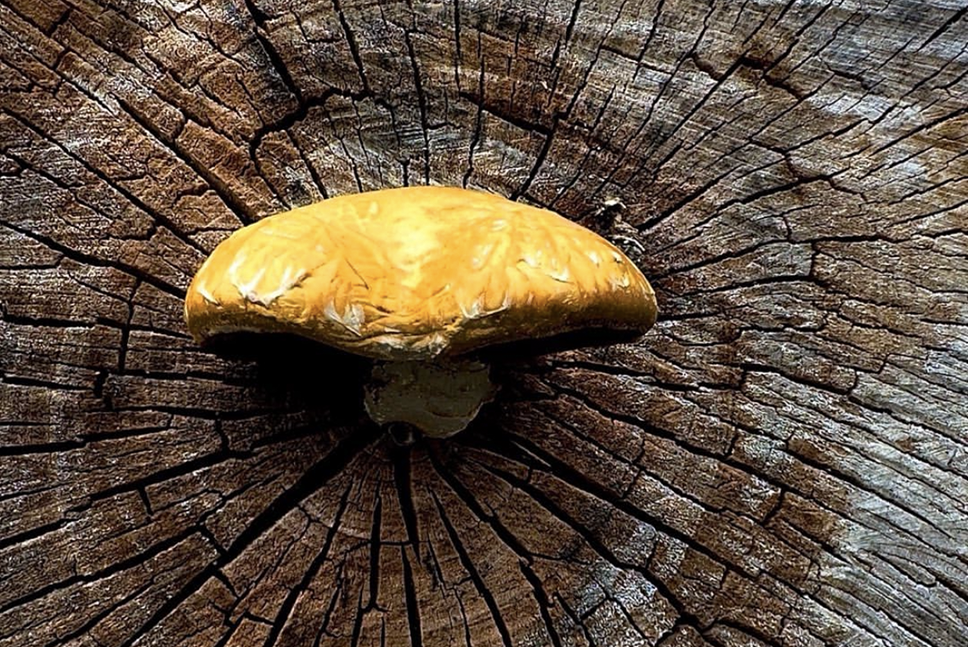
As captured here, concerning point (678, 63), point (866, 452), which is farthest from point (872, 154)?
point (866, 452)

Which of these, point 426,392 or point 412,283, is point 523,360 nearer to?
point 426,392

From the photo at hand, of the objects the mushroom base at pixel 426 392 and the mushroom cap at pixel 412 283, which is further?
the mushroom base at pixel 426 392

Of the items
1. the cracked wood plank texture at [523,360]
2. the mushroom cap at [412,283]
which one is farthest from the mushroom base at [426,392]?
the mushroom cap at [412,283]

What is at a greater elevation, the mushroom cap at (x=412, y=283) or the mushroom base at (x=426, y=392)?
the mushroom cap at (x=412, y=283)

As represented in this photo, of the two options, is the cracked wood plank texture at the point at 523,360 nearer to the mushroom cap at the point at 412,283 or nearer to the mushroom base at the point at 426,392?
the mushroom base at the point at 426,392

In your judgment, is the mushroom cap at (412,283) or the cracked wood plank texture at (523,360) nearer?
the mushroom cap at (412,283)

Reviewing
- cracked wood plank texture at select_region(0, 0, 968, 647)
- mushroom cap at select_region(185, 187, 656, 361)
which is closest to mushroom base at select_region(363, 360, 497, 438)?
cracked wood plank texture at select_region(0, 0, 968, 647)

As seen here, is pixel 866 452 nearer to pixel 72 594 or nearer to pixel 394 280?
pixel 394 280
